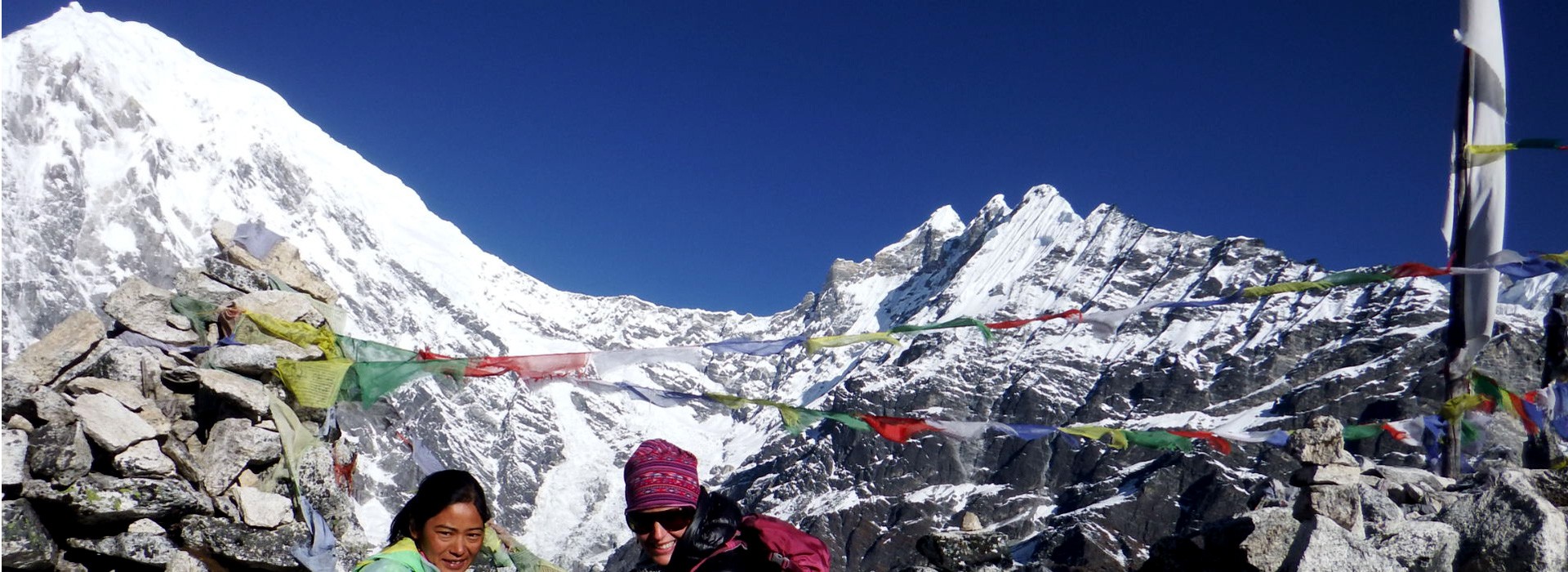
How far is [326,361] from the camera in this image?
872 cm

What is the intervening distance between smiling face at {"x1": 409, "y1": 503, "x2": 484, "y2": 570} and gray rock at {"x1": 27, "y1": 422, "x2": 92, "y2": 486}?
13.1ft

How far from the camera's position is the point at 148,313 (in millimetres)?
8984

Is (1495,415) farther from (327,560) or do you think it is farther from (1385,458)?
(1385,458)

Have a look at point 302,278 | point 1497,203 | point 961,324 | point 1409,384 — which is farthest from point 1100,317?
point 1409,384

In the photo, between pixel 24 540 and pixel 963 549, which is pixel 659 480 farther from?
pixel 24 540

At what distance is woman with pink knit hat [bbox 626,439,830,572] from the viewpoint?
3945 millimetres

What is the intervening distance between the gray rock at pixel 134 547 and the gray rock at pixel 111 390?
3.47 feet

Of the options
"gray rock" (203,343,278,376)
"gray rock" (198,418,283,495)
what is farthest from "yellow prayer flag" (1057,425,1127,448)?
"gray rock" (203,343,278,376)

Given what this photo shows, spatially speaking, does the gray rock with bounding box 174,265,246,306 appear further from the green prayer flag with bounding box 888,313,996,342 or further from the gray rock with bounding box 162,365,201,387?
the green prayer flag with bounding box 888,313,996,342

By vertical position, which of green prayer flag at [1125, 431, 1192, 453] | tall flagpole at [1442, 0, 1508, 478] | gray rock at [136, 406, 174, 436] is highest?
tall flagpole at [1442, 0, 1508, 478]

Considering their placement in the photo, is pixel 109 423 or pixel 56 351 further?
pixel 56 351

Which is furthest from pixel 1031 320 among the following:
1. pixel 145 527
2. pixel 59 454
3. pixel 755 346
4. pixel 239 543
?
pixel 59 454

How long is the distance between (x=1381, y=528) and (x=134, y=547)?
24.9 feet

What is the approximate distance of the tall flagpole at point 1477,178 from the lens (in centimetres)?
916
